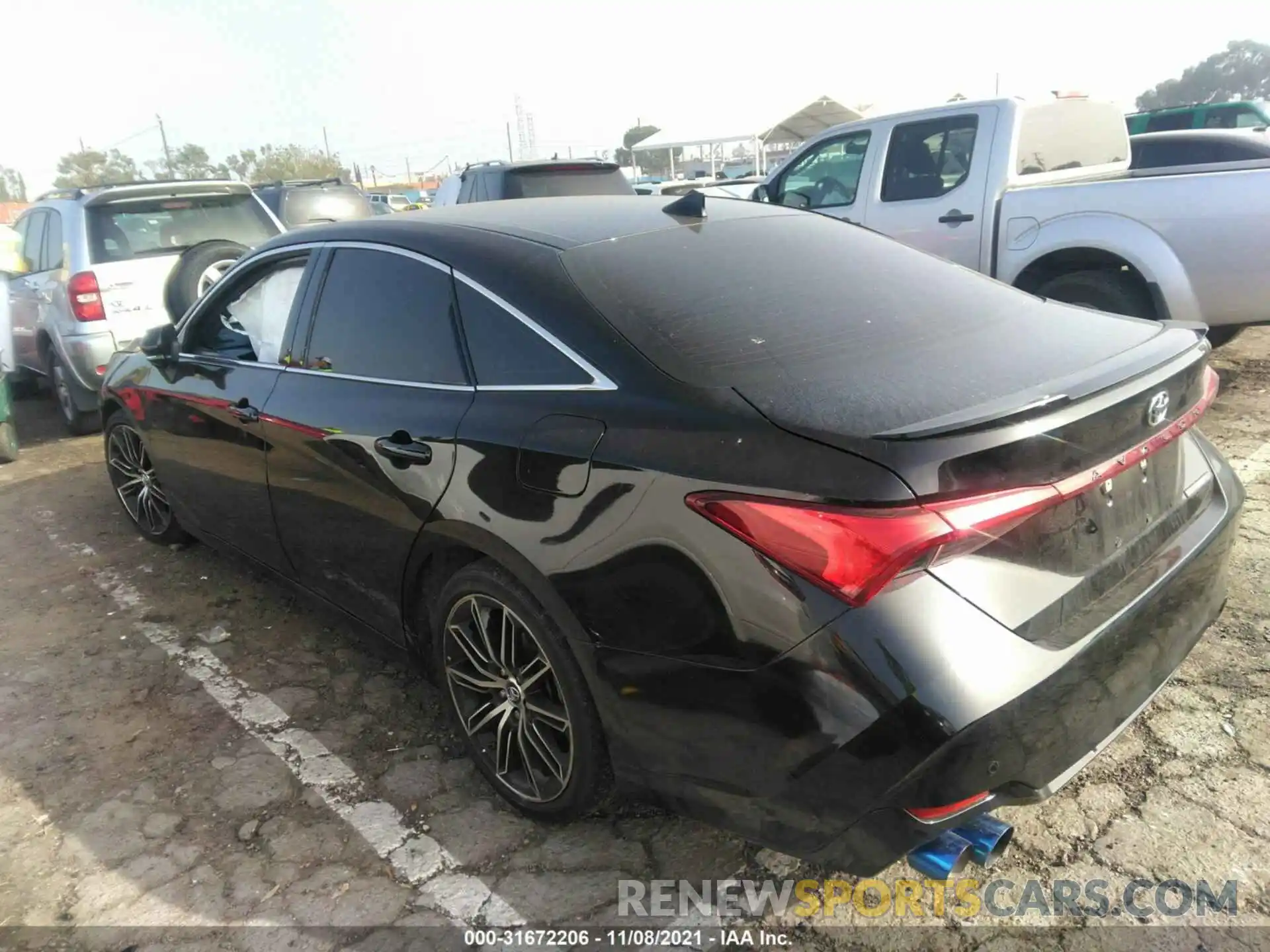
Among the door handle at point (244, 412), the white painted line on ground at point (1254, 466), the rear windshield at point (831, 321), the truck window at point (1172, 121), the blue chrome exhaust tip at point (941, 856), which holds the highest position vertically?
the truck window at point (1172, 121)

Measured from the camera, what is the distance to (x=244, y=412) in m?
3.42

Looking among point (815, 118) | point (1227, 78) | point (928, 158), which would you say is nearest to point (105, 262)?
point (928, 158)

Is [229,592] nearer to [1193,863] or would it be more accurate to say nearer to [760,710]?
[760,710]

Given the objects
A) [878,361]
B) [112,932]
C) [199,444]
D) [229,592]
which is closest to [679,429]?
[878,361]

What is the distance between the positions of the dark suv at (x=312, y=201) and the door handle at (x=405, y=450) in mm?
7646

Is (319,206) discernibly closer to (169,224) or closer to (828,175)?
(169,224)

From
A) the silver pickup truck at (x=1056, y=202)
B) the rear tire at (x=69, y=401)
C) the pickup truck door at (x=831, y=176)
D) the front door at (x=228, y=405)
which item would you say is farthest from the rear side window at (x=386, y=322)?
the rear tire at (x=69, y=401)

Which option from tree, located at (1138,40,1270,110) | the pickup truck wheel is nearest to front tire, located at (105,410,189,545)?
the pickup truck wheel

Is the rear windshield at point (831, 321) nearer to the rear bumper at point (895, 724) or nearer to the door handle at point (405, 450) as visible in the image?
the rear bumper at point (895, 724)

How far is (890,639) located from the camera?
173 cm

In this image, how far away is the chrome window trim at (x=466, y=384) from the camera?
225cm

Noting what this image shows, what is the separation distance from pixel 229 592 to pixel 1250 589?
4.25m

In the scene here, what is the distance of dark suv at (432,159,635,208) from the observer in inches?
344

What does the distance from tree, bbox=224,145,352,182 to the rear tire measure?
197 feet
